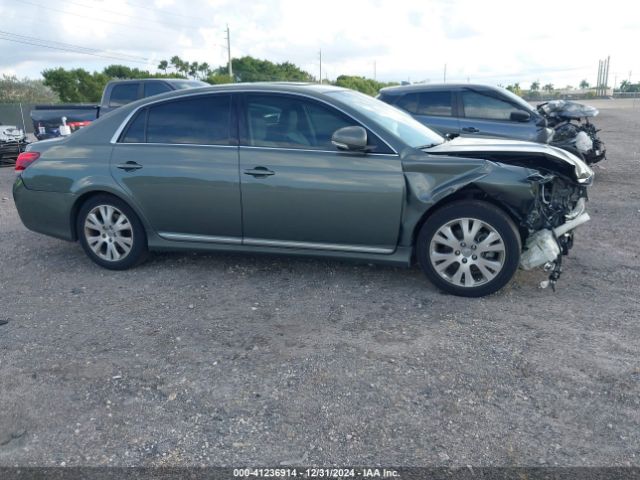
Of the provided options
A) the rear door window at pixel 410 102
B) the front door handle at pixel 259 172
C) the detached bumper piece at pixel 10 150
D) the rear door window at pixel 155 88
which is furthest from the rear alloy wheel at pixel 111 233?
the detached bumper piece at pixel 10 150

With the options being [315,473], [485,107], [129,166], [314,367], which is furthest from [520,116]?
[315,473]

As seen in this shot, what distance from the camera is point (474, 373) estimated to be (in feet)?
11.3

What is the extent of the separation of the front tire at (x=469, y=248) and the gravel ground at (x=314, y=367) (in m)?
0.16

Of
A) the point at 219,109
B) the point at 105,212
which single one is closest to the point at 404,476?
the point at 219,109

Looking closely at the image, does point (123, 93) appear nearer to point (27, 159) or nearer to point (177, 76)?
point (27, 159)

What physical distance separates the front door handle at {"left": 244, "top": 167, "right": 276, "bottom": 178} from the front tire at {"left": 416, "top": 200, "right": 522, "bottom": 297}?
1.36m

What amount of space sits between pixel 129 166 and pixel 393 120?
95.7 inches

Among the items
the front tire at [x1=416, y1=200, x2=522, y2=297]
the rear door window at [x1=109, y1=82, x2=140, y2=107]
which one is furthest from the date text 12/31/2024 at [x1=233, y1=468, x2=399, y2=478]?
the rear door window at [x1=109, y1=82, x2=140, y2=107]

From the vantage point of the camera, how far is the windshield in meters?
4.91

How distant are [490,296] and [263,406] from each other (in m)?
2.27

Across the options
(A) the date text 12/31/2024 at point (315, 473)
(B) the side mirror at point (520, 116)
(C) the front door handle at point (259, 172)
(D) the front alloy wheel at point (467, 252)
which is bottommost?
(A) the date text 12/31/2024 at point (315, 473)

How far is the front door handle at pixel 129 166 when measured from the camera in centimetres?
525

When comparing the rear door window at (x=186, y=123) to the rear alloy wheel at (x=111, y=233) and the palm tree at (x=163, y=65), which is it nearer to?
the rear alloy wheel at (x=111, y=233)

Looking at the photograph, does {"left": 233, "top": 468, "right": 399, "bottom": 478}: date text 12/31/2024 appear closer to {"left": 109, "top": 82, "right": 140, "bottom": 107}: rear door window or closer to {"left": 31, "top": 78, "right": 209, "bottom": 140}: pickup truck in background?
{"left": 31, "top": 78, "right": 209, "bottom": 140}: pickup truck in background
